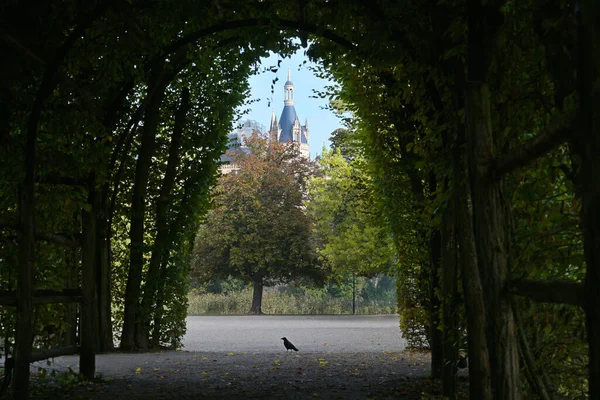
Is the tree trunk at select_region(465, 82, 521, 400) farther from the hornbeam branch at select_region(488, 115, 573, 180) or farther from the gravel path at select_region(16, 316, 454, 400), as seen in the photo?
the gravel path at select_region(16, 316, 454, 400)

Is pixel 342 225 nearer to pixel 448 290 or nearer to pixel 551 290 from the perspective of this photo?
pixel 448 290

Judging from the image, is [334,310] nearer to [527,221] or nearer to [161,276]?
[161,276]

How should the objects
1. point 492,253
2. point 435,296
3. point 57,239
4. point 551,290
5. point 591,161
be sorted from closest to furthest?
point 591,161 < point 551,290 < point 492,253 < point 57,239 < point 435,296

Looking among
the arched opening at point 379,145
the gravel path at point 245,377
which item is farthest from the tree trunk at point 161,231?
the gravel path at point 245,377

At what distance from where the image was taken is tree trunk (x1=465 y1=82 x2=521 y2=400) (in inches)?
84.7

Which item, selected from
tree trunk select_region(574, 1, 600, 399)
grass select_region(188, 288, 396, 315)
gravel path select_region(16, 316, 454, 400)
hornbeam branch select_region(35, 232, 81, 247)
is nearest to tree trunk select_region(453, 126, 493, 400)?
tree trunk select_region(574, 1, 600, 399)

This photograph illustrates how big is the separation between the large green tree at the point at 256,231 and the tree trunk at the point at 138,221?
20.7 m

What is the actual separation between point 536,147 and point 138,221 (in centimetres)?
1039

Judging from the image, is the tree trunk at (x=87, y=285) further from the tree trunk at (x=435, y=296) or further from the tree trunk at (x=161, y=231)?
the tree trunk at (x=161, y=231)

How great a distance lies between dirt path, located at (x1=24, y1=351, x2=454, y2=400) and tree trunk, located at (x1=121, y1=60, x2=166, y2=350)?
827mm

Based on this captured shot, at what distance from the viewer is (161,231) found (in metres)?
11.7

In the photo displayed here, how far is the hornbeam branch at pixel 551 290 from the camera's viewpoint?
1.68 meters

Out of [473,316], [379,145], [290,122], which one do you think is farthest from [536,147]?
[290,122]

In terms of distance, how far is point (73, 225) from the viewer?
24.8ft
